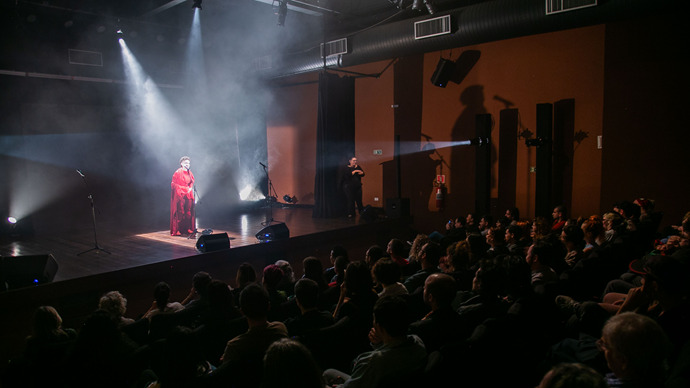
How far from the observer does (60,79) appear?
9156mm

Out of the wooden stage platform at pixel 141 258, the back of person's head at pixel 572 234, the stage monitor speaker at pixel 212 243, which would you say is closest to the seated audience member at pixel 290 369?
the back of person's head at pixel 572 234

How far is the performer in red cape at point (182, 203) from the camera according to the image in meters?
8.13

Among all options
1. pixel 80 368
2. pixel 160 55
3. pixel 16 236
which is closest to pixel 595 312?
pixel 80 368

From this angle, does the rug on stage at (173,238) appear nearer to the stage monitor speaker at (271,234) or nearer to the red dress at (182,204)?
the red dress at (182,204)

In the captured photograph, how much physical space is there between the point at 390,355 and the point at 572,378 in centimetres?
94

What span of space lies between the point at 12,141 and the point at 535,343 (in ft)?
31.9

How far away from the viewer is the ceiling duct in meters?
6.01

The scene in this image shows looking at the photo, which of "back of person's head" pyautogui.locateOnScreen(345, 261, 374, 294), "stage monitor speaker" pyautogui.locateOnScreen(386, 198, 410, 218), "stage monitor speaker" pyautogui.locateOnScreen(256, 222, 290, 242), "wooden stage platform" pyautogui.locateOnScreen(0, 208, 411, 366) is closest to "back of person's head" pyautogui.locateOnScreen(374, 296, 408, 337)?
"back of person's head" pyautogui.locateOnScreen(345, 261, 374, 294)

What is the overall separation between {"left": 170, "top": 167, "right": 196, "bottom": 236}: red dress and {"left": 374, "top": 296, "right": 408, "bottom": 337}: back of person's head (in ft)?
22.1

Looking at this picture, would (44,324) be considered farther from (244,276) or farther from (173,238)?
(173,238)

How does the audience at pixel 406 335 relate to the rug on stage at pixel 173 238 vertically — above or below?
above

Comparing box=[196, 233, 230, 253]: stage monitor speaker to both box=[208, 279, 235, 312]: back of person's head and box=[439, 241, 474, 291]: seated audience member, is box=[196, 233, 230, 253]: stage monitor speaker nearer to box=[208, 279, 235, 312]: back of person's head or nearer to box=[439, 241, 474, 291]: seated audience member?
box=[208, 279, 235, 312]: back of person's head

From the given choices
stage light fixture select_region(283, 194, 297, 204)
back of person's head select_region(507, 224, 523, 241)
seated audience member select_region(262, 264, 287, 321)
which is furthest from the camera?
stage light fixture select_region(283, 194, 297, 204)

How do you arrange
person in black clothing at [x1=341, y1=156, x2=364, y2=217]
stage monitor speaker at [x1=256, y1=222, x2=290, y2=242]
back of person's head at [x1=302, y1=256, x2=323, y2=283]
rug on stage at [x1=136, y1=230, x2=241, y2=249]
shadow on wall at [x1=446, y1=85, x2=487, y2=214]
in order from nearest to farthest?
back of person's head at [x1=302, y1=256, x2=323, y2=283] < stage monitor speaker at [x1=256, y1=222, x2=290, y2=242] < rug on stage at [x1=136, y1=230, x2=241, y2=249] < shadow on wall at [x1=446, y1=85, x2=487, y2=214] < person in black clothing at [x1=341, y1=156, x2=364, y2=217]
